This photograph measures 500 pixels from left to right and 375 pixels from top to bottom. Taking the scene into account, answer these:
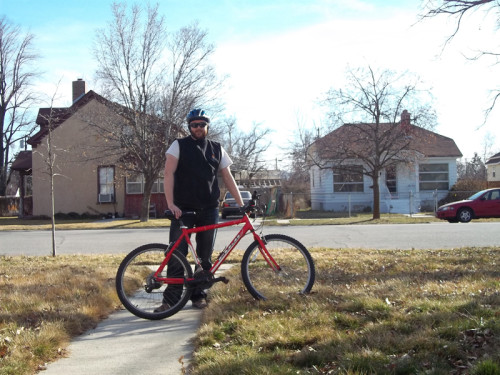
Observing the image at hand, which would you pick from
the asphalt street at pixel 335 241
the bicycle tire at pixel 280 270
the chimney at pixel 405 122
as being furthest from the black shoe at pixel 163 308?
the chimney at pixel 405 122

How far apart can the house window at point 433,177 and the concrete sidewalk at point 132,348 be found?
31244mm

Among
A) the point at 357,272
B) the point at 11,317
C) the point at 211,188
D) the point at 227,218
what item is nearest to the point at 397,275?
the point at 357,272

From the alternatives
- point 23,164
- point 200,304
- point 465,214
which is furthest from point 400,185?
point 200,304

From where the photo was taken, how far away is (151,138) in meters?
23.1

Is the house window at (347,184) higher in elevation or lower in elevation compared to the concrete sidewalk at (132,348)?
higher

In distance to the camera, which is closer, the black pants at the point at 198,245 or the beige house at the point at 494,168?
the black pants at the point at 198,245

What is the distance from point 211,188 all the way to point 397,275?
2839mm

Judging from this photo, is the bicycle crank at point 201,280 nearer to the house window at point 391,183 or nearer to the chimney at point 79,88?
the house window at point 391,183

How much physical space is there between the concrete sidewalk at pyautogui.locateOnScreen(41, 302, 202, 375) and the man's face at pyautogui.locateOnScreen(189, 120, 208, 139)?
1.89 metres

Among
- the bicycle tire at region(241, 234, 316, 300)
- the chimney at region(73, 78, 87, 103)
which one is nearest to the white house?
the chimney at region(73, 78, 87, 103)

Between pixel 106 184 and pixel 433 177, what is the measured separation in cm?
2171

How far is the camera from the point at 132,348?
4.02 metres

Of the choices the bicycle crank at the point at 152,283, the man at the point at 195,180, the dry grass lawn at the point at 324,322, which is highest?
the man at the point at 195,180

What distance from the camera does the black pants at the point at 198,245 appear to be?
199 inches
